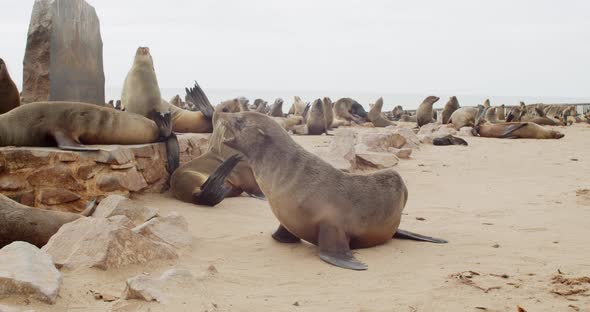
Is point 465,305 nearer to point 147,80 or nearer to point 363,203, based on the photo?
point 363,203

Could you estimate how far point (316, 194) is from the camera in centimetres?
407

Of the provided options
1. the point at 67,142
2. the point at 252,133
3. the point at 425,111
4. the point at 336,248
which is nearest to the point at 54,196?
the point at 67,142

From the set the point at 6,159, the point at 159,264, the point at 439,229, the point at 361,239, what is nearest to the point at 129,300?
the point at 159,264

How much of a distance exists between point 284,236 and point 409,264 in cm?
101

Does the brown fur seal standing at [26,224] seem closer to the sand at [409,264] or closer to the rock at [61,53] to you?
the sand at [409,264]

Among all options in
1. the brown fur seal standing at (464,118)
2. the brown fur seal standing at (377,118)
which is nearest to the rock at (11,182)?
the brown fur seal standing at (464,118)

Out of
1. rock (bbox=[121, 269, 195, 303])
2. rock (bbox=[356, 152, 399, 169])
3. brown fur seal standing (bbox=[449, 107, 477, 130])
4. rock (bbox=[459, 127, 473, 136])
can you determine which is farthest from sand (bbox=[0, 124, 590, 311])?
brown fur seal standing (bbox=[449, 107, 477, 130])

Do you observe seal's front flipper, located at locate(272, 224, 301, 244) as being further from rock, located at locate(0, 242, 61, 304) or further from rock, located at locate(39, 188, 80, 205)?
rock, located at locate(39, 188, 80, 205)

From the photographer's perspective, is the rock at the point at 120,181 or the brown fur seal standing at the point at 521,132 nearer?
the rock at the point at 120,181

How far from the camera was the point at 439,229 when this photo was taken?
15.8 feet

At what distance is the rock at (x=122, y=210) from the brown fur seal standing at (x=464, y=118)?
13.5 metres

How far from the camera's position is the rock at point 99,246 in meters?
3.25

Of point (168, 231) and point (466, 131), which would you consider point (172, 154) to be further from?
point (466, 131)

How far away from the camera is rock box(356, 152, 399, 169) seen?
848 cm
